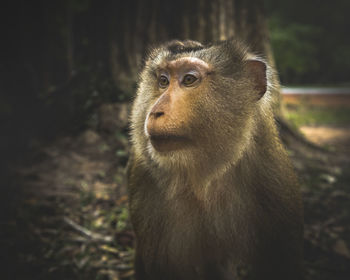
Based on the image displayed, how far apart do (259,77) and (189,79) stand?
0.42 metres

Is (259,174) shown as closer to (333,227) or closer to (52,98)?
(333,227)

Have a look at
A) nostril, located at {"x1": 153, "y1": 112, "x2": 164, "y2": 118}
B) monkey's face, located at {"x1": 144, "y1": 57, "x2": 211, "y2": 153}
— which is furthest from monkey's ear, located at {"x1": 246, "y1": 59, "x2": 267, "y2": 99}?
nostril, located at {"x1": 153, "y1": 112, "x2": 164, "y2": 118}

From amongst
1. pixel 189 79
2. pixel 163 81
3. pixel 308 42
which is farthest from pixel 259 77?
pixel 308 42

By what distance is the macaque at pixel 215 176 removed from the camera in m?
1.69

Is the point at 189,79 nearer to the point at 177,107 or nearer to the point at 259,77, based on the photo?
the point at 177,107

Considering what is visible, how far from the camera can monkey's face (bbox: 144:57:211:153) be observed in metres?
1.53

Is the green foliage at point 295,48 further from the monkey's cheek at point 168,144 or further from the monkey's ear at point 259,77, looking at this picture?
the monkey's cheek at point 168,144

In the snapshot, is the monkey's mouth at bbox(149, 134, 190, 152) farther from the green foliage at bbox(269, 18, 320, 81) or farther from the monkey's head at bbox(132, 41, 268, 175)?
the green foliage at bbox(269, 18, 320, 81)

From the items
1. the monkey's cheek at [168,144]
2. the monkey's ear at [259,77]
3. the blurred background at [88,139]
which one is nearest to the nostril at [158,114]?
the monkey's cheek at [168,144]

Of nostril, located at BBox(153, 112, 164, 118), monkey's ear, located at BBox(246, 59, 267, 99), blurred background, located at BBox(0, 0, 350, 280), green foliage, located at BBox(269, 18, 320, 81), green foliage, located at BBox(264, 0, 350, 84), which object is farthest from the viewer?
green foliage, located at BBox(269, 18, 320, 81)

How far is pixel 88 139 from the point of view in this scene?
3.88m

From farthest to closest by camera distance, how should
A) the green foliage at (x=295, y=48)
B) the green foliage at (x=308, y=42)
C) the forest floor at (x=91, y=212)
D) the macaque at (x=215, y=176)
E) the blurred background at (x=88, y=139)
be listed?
the green foliage at (x=295, y=48), the green foliage at (x=308, y=42), the blurred background at (x=88, y=139), the forest floor at (x=91, y=212), the macaque at (x=215, y=176)

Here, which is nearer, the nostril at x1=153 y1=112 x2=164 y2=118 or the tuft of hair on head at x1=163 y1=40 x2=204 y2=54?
the nostril at x1=153 y1=112 x2=164 y2=118

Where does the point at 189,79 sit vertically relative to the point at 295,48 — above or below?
below
